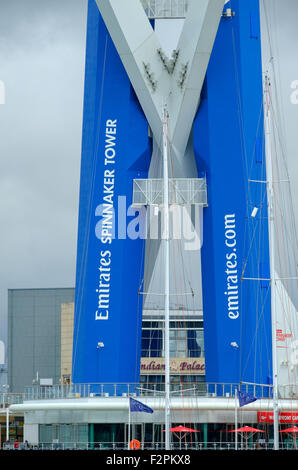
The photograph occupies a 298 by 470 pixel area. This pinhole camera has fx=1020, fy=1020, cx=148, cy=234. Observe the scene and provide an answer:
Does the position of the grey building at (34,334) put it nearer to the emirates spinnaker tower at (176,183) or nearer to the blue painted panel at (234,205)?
the emirates spinnaker tower at (176,183)

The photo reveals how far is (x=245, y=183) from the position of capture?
30.1 meters

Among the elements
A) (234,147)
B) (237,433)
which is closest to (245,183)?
(234,147)

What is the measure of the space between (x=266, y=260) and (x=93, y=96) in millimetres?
7402

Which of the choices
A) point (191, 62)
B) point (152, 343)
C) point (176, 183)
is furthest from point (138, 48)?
point (152, 343)

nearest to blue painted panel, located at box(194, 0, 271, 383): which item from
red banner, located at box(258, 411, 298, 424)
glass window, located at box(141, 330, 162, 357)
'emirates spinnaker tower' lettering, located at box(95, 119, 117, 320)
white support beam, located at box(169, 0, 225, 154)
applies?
white support beam, located at box(169, 0, 225, 154)

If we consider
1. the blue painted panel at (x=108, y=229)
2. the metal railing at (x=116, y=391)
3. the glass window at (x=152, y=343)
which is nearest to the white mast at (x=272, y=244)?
the metal railing at (x=116, y=391)

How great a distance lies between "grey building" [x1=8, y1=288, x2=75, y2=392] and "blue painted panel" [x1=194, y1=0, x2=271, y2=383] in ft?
84.4

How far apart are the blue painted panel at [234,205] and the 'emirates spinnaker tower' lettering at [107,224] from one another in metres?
2.62

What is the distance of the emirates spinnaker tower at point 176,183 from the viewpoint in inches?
1172

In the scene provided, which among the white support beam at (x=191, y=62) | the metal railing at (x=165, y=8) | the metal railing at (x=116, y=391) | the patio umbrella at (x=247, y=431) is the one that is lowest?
the patio umbrella at (x=247, y=431)

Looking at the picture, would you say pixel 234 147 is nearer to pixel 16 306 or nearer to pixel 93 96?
pixel 93 96

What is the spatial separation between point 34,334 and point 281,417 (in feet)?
106

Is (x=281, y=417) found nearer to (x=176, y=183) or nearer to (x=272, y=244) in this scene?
(x=272, y=244)

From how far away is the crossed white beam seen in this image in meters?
29.3
